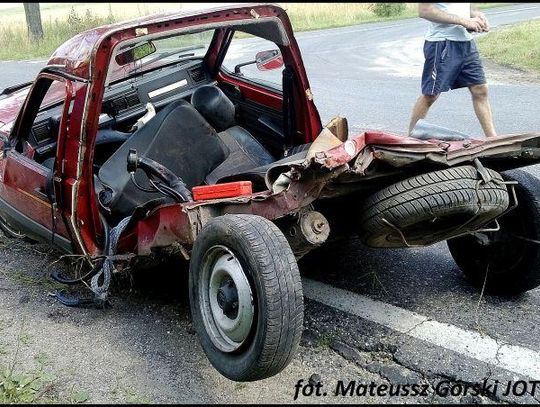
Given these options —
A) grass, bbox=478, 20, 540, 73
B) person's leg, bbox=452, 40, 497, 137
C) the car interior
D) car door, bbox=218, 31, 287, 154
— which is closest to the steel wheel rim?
the car interior

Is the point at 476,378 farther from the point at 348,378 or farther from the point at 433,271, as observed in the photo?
the point at 433,271

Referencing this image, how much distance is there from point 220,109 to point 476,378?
242cm

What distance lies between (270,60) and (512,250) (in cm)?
203

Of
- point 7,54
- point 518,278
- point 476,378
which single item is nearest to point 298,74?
point 518,278

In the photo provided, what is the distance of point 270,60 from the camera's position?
4.52 meters

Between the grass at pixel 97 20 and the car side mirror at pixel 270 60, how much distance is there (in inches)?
375

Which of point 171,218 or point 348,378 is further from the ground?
point 171,218

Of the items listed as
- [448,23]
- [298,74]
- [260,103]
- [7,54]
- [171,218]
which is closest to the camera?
[171,218]

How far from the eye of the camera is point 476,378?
9.78 feet

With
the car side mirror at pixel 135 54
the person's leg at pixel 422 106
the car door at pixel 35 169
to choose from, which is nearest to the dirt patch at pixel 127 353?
the car door at pixel 35 169

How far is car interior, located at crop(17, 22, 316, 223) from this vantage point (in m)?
4.07

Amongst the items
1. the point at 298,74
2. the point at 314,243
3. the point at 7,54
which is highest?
the point at 298,74

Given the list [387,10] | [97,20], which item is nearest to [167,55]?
[97,20]

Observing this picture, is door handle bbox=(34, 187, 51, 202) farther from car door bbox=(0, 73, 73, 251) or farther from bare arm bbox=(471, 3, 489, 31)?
bare arm bbox=(471, 3, 489, 31)
